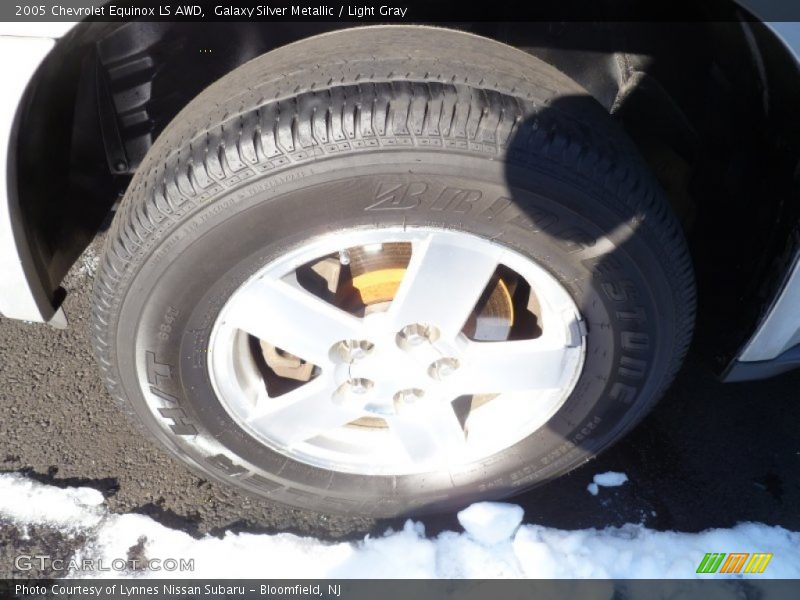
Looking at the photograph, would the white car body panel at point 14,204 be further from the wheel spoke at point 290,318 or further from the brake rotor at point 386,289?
the brake rotor at point 386,289

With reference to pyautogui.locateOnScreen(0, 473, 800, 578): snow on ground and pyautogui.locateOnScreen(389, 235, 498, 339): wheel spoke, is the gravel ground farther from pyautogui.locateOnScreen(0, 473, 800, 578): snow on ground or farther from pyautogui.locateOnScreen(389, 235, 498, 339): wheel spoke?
pyautogui.locateOnScreen(389, 235, 498, 339): wheel spoke

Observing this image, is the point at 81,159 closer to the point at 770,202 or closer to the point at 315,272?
the point at 315,272

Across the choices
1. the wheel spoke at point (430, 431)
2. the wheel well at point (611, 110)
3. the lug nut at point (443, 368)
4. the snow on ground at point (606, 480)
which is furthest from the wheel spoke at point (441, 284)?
the snow on ground at point (606, 480)

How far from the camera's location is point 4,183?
5.08 feet

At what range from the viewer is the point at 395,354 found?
6.11ft

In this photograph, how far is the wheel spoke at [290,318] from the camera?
1676mm

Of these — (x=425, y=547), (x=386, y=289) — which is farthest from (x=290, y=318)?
(x=425, y=547)

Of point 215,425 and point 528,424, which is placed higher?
point 528,424

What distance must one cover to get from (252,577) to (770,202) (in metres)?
1.79

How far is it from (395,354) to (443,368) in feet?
0.47

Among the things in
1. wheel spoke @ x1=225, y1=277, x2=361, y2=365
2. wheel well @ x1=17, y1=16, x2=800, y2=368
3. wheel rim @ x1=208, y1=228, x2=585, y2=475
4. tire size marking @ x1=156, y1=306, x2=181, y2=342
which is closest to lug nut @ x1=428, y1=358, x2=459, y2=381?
wheel rim @ x1=208, y1=228, x2=585, y2=475

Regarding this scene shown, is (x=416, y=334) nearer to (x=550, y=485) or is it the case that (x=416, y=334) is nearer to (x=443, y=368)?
(x=443, y=368)

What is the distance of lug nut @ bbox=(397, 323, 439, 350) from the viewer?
5.99ft

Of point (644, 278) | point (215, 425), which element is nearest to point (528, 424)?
point (644, 278)
